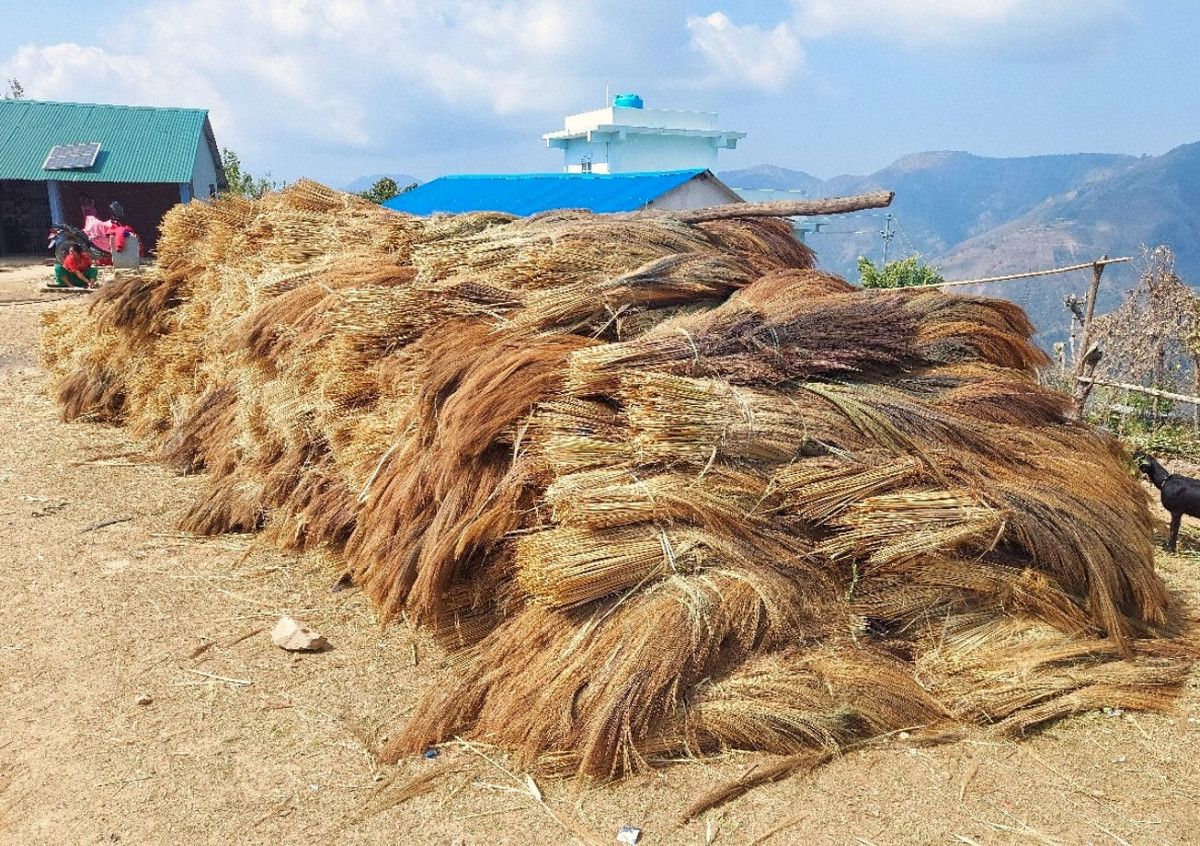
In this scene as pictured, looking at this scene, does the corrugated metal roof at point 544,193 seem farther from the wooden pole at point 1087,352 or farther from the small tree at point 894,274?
the wooden pole at point 1087,352

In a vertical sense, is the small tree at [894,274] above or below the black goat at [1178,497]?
above

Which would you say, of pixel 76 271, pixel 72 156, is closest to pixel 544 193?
pixel 76 271

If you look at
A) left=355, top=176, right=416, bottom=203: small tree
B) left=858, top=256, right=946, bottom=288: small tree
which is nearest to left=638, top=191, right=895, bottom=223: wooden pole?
left=858, top=256, right=946, bottom=288: small tree

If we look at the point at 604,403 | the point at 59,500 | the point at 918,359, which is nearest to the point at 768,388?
the point at 604,403

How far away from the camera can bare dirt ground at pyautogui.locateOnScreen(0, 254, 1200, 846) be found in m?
3.00

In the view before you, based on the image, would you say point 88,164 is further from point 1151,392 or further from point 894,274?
point 1151,392

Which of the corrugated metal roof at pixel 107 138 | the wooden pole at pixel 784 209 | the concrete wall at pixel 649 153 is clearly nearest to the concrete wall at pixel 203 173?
the corrugated metal roof at pixel 107 138

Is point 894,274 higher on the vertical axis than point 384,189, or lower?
lower

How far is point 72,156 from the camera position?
25.5 metres

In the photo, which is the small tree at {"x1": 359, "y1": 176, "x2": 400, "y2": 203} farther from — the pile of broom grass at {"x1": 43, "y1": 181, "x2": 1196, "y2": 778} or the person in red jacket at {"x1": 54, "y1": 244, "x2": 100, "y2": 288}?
the pile of broom grass at {"x1": 43, "y1": 181, "x2": 1196, "y2": 778}

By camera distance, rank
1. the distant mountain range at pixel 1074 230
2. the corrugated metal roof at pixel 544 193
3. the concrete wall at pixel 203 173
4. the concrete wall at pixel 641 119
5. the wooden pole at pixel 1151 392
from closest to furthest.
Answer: the wooden pole at pixel 1151 392 → the corrugated metal roof at pixel 544 193 → the concrete wall at pixel 203 173 → the concrete wall at pixel 641 119 → the distant mountain range at pixel 1074 230

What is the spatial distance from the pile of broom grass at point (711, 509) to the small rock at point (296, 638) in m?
0.37

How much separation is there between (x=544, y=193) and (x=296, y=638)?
507 inches

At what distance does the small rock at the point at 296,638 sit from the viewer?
4301 millimetres
